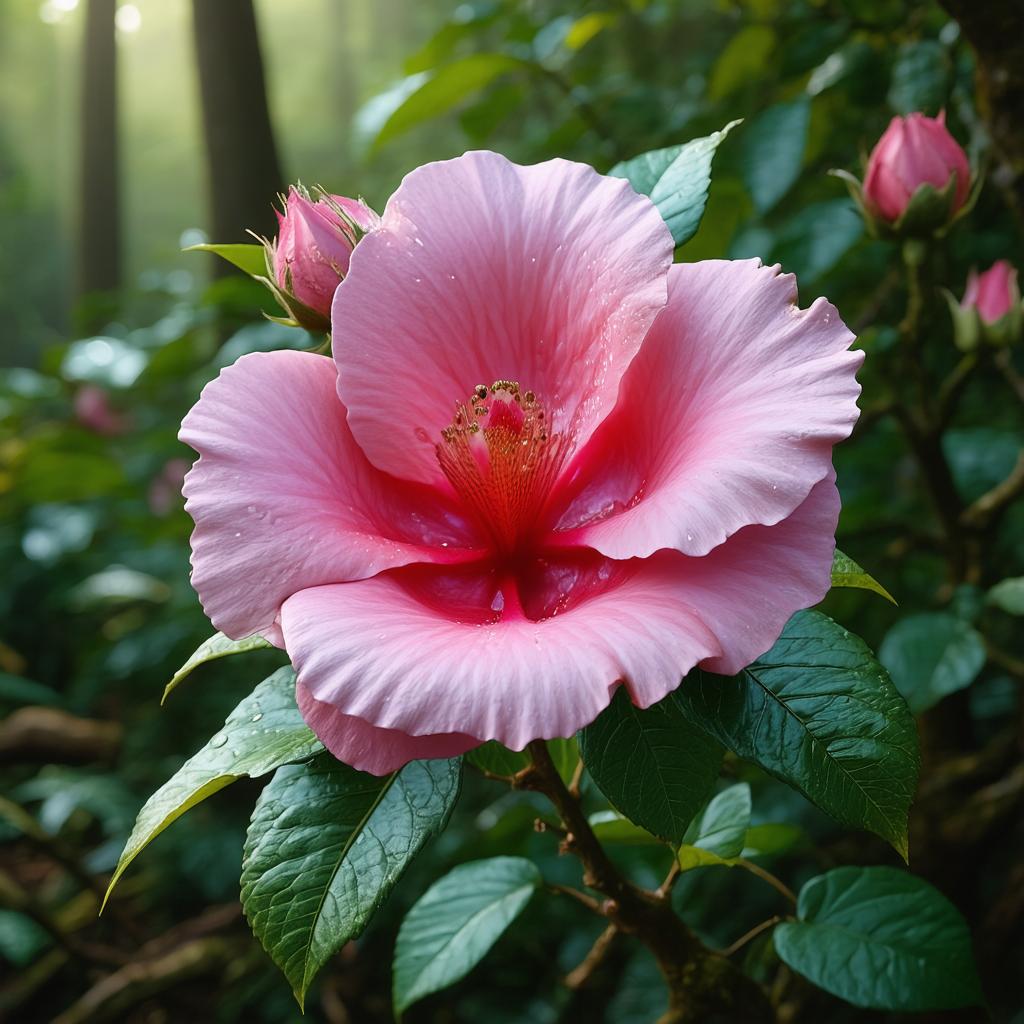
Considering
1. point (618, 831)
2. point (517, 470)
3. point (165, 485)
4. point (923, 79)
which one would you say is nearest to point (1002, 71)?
point (923, 79)

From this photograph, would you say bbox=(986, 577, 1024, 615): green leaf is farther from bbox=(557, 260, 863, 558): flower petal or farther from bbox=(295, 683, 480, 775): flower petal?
bbox=(295, 683, 480, 775): flower petal

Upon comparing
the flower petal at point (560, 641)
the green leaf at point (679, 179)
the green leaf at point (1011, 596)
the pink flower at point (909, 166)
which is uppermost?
the green leaf at point (679, 179)

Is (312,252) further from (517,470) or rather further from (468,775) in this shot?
(468,775)

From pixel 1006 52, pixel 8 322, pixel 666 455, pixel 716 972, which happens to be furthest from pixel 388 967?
pixel 8 322

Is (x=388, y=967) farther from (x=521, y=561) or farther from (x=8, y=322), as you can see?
(x=8, y=322)

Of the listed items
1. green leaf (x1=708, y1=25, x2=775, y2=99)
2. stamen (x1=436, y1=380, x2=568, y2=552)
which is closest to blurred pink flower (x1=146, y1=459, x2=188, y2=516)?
green leaf (x1=708, y1=25, x2=775, y2=99)

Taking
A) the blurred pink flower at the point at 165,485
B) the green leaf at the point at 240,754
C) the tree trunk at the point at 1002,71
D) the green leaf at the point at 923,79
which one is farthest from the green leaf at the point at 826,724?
the blurred pink flower at the point at 165,485

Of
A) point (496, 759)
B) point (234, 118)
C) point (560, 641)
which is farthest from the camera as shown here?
point (234, 118)

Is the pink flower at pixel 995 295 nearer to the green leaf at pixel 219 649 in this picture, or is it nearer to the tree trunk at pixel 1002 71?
the tree trunk at pixel 1002 71
